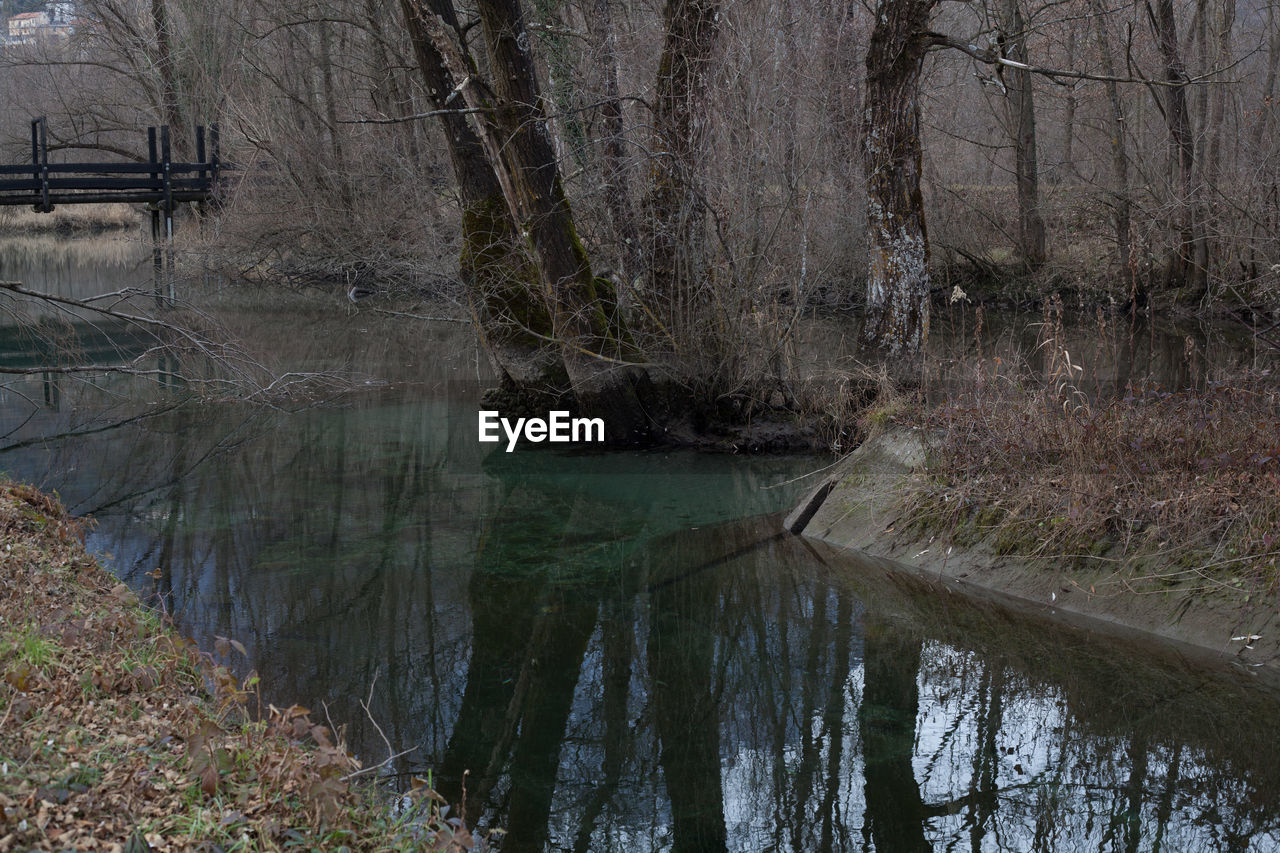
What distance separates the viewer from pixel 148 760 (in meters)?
4.41

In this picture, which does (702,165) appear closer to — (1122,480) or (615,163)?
(615,163)

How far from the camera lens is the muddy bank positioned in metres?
7.03

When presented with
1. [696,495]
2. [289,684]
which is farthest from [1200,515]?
[289,684]

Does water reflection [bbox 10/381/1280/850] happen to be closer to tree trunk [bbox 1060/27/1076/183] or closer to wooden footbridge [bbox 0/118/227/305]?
tree trunk [bbox 1060/27/1076/183]

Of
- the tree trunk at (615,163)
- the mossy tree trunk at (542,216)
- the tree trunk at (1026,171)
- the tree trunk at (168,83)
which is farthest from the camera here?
the tree trunk at (168,83)

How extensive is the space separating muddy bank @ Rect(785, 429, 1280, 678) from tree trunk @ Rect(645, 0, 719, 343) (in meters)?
2.91

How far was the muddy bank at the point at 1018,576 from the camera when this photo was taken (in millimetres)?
7027

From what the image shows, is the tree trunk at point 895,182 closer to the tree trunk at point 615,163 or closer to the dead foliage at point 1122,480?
the tree trunk at point 615,163

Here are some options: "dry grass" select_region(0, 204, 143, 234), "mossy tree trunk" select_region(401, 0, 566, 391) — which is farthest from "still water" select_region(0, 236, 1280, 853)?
"dry grass" select_region(0, 204, 143, 234)

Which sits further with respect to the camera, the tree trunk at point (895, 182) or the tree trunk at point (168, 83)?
the tree trunk at point (168, 83)

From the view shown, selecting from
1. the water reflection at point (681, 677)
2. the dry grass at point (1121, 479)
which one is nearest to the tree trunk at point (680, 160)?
the water reflection at point (681, 677)

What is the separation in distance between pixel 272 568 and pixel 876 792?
5.25 meters

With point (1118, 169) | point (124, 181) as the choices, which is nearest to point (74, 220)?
point (124, 181)

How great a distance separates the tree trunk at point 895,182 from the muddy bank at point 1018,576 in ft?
7.45
